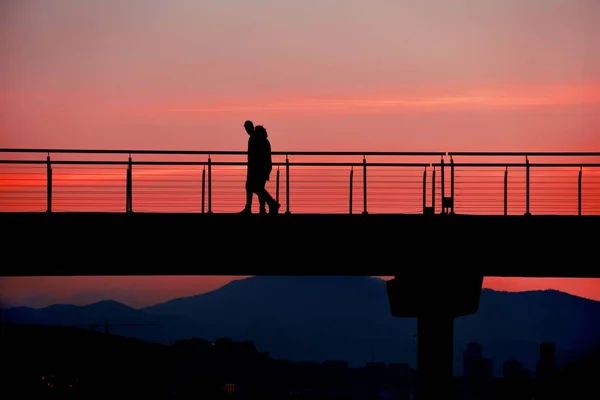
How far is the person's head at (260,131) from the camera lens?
32.3 meters

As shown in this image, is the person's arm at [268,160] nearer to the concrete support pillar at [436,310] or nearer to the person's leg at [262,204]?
the person's leg at [262,204]

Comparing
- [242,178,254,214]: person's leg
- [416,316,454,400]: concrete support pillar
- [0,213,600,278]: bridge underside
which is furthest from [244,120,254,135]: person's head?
[416,316,454,400]: concrete support pillar

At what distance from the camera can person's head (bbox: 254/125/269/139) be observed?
32.3 m

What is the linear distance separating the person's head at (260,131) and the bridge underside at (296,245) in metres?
1.83

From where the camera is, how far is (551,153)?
114 ft

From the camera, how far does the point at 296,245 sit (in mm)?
31297

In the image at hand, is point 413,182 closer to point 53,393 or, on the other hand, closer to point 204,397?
point 53,393

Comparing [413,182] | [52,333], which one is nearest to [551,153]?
[413,182]

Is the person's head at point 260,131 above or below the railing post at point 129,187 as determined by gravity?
above

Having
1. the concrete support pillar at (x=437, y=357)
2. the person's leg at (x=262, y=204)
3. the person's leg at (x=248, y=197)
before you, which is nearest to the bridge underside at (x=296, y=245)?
the person's leg at (x=262, y=204)

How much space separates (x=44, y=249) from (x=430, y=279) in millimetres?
7429

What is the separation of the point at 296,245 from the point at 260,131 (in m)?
2.60

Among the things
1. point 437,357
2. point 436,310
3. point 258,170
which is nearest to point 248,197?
point 258,170

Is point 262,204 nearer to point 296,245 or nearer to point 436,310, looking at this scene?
point 296,245
